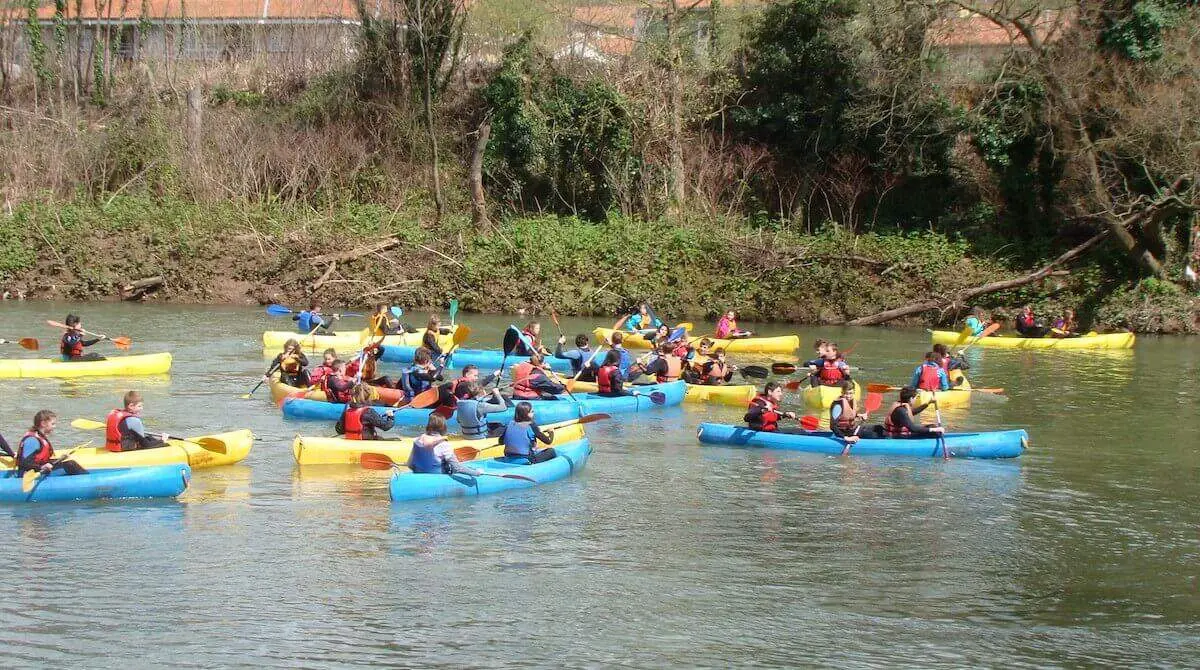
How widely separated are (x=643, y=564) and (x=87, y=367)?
12102 mm

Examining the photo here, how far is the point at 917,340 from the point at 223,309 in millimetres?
16375

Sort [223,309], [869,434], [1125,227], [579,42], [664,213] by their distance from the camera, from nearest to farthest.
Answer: [869,434]
[1125,227]
[223,309]
[664,213]
[579,42]

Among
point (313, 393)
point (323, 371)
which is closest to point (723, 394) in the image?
point (323, 371)

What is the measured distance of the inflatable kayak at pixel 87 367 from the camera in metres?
19.4

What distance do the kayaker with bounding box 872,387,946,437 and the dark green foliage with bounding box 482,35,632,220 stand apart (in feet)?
70.8

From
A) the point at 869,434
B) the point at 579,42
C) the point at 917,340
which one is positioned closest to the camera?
the point at 869,434

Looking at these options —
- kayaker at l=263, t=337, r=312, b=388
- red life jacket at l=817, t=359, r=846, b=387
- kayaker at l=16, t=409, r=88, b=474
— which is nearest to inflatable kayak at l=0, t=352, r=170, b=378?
kayaker at l=263, t=337, r=312, b=388

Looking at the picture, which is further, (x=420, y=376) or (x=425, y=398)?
(x=420, y=376)

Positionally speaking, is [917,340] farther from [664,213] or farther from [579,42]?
[579,42]

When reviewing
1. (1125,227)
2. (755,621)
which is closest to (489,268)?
(1125,227)

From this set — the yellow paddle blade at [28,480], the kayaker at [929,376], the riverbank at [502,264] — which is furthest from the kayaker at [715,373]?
the riverbank at [502,264]

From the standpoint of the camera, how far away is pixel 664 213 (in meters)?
35.5

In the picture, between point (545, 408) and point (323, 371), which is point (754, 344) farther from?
point (323, 371)

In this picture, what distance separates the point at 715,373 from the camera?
19.4 metres
